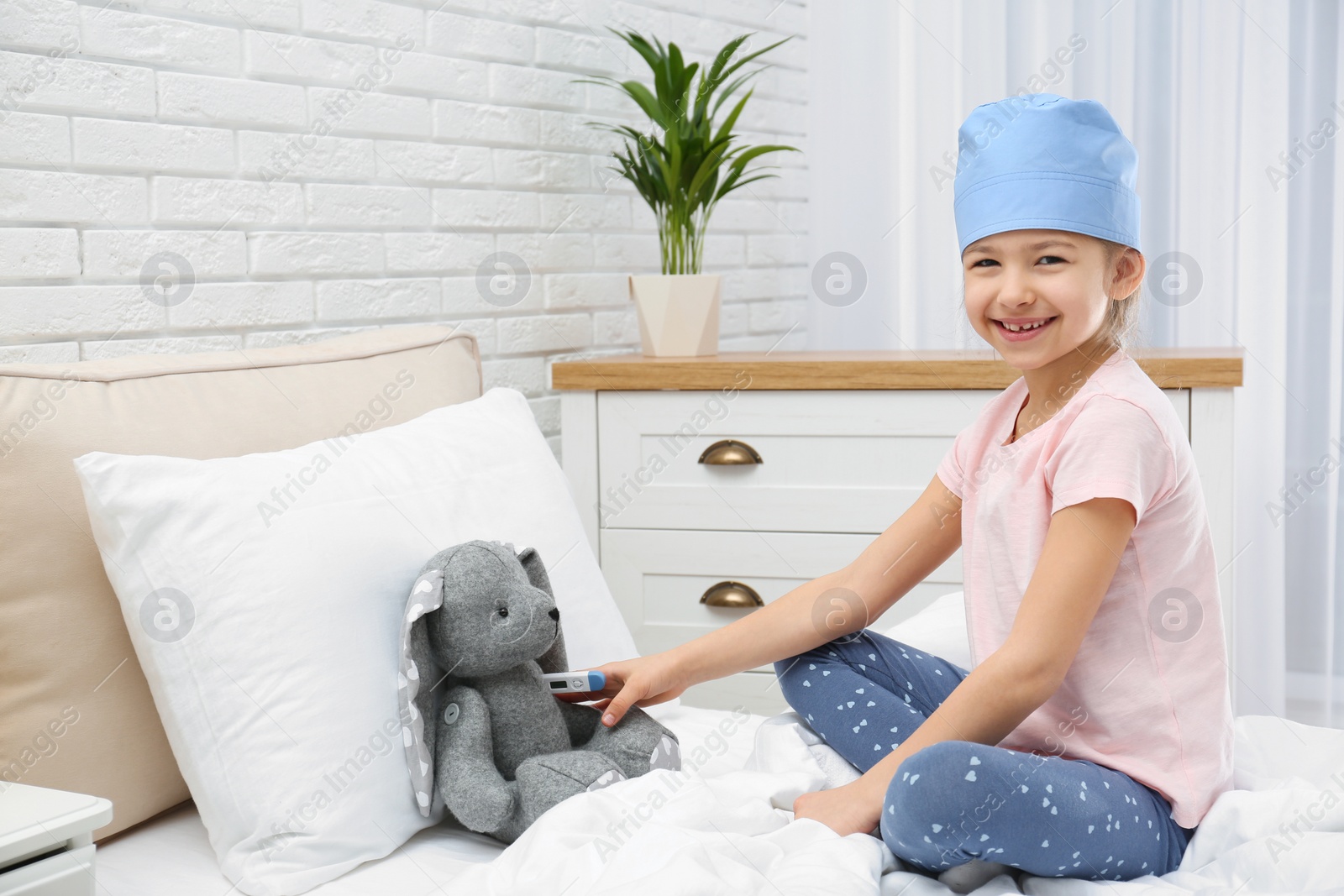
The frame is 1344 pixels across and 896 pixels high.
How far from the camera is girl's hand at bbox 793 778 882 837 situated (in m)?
1.03

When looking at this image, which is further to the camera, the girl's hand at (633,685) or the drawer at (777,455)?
the drawer at (777,455)

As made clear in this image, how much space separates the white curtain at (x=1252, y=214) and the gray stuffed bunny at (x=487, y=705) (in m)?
1.67

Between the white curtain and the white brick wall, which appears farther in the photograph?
the white curtain

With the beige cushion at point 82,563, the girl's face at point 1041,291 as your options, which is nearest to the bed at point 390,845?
the beige cushion at point 82,563

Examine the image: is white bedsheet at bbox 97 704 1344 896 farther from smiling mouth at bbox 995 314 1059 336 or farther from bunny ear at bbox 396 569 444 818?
smiling mouth at bbox 995 314 1059 336

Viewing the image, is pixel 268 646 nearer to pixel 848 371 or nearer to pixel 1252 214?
pixel 848 371

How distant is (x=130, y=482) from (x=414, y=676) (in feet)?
1.05

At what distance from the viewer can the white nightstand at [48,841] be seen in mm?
844

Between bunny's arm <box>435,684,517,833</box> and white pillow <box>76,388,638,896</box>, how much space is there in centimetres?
4

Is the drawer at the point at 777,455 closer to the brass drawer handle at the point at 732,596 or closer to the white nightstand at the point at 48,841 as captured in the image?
the brass drawer handle at the point at 732,596

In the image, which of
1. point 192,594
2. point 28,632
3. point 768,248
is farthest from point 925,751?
point 768,248

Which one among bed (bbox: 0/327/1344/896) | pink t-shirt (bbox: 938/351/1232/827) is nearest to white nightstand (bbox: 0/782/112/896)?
bed (bbox: 0/327/1344/896)

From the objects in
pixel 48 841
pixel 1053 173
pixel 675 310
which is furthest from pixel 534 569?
pixel 675 310

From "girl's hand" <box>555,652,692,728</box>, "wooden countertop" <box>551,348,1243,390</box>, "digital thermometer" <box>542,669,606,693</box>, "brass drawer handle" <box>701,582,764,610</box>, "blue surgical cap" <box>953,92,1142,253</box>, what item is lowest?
"brass drawer handle" <box>701,582,764,610</box>
